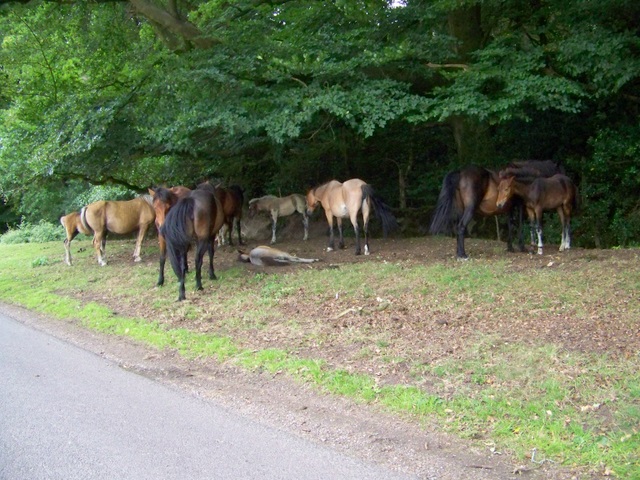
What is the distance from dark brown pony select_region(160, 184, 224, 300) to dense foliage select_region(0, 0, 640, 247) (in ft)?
4.60

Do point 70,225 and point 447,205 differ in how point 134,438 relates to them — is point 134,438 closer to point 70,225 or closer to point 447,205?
point 447,205

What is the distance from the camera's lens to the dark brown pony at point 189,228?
34.4 feet

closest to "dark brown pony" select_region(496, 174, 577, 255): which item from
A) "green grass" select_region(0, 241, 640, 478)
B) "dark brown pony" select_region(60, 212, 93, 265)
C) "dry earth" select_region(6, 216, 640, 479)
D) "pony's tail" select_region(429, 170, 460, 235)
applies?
"pony's tail" select_region(429, 170, 460, 235)

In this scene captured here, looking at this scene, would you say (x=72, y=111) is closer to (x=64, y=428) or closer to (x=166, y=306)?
(x=166, y=306)

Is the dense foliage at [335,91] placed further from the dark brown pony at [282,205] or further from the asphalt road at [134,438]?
the asphalt road at [134,438]

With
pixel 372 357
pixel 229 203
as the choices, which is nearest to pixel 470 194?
pixel 372 357

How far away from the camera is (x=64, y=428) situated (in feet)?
17.1

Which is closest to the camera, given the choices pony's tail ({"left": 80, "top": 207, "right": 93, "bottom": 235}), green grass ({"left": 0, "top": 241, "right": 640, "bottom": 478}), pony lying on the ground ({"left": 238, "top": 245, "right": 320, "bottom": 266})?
green grass ({"left": 0, "top": 241, "right": 640, "bottom": 478})

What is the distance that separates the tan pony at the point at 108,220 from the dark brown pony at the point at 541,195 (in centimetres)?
948

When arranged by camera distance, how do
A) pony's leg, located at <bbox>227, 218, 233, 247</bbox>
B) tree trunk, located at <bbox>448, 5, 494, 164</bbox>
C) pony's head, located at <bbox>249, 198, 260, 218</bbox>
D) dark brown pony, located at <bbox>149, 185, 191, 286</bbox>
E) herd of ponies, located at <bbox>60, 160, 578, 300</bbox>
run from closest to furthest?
herd of ponies, located at <bbox>60, 160, 578, 300</bbox> → dark brown pony, located at <bbox>149, 185, 191, 286</bbox> → tree trunk, located at <bbox>448, 5, 494, 164</bbox> → pony's leg, located at <bbox>227, 218, 233, 247</bbox> → pony's head, located at <bbox>249, 198, 260, 218</bbox>

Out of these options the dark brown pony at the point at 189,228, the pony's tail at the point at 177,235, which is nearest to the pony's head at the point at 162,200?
the dark brown pony at the point at 189,228

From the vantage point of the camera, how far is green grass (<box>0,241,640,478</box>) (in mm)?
4812

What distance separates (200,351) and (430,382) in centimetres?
326

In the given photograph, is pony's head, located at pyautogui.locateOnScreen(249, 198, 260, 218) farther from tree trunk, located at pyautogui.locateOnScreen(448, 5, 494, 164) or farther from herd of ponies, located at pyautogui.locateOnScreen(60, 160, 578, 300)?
tree trunk, located at pyautogui.locateOnScreen(448, 5, 494, 164)
